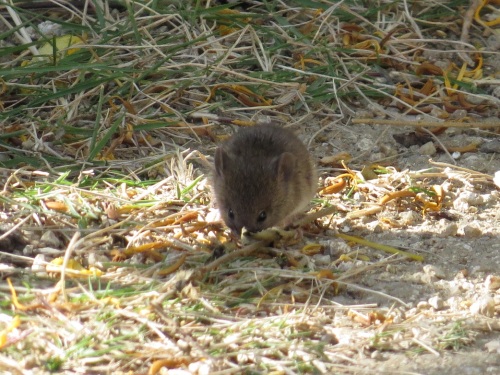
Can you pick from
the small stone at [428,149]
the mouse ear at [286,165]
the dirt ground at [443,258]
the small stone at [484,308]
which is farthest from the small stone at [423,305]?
the small stone at [428,149]

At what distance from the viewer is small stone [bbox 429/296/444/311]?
4.88 metres

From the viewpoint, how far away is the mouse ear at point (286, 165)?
5816 mm

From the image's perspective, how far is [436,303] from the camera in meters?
4.88

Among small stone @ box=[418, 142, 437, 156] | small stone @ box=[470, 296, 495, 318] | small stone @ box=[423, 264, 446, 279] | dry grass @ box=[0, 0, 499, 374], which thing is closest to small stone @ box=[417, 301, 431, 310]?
dry grass @ box=[0, 0, 499, 374]

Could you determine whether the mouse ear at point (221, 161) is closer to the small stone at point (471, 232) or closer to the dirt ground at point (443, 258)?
the dirt ground at point (443, 258)

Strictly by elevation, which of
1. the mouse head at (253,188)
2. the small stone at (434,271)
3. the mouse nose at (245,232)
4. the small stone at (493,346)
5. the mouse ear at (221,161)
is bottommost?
the small stone at (434,271)

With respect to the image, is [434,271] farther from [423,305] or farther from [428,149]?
[428,149]

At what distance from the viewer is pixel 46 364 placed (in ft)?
13.3

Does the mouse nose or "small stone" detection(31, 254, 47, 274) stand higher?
"small stone" detection(31, 254, 47, 274)

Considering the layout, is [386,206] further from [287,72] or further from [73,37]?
[73,37]

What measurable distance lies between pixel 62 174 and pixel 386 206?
82.7 inches

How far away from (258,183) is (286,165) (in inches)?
8.4

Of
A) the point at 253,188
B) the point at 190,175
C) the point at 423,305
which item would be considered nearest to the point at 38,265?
the point at 253,188

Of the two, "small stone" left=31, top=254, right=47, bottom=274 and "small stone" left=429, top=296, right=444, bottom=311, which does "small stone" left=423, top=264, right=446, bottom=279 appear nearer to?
"small stone" left=429, top=296, right=444, bottom=311
